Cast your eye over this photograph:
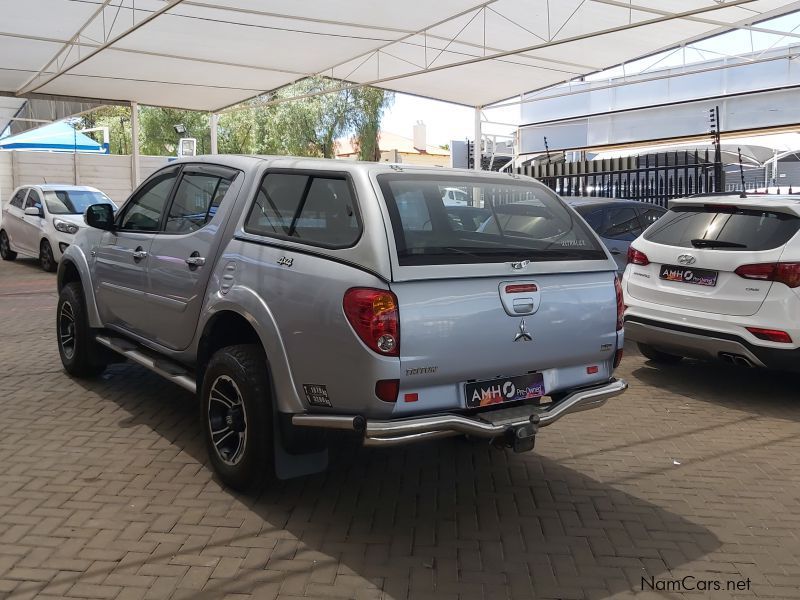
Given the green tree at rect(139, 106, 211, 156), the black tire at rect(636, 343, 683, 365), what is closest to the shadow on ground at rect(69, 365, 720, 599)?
the black tire at rect(636, 343, 683, 365)

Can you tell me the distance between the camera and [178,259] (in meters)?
5.17

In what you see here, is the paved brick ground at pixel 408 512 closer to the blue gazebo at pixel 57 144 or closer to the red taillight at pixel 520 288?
the red taillight at pixel 520 288

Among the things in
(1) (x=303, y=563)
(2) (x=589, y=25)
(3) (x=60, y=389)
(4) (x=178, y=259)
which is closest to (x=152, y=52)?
(2) (x=589, y=25)

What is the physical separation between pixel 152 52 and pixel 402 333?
15.0 meters

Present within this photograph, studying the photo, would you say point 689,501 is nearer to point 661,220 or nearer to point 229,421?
point 229,421

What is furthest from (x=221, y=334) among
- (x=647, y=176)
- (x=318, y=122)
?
(x=318, y=122)

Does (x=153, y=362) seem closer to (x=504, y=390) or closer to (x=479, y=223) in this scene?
(x=479, y=223)

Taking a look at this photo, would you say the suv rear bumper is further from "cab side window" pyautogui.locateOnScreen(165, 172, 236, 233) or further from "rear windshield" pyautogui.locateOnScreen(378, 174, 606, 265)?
"cab side window" pyautogui.locateOnScreen(165, 172, 236, 233)

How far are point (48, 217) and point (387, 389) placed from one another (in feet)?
44.8

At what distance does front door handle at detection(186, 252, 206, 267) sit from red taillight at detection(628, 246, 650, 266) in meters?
4.19

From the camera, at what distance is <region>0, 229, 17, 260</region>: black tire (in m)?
18.4

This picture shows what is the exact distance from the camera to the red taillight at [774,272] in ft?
20.2

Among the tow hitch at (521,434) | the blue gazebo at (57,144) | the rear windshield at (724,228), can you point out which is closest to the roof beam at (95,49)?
the blue gazebo at (57,144)

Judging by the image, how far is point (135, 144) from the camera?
76.8 ft
